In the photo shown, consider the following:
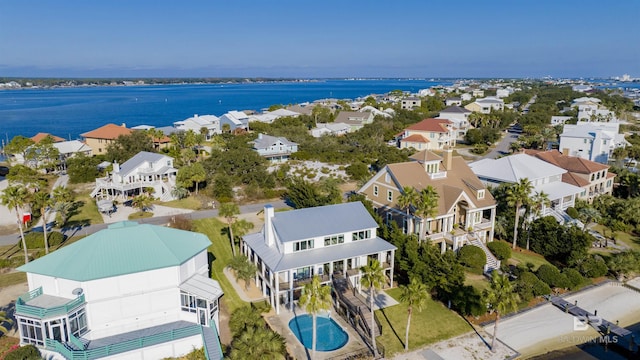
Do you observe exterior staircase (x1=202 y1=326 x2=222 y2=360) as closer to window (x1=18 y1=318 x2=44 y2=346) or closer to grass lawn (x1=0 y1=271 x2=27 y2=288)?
window (x1=18 y1=318 x2=44 y2=346)

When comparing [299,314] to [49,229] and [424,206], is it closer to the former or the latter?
[424,206]

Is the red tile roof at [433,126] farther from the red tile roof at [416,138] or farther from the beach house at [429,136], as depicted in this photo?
the red tile roof at [416,138]

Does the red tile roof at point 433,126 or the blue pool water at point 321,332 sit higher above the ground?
the red tile roof at point 433,126

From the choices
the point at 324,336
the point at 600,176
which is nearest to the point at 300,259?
the point at 324,336

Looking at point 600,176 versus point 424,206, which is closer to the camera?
point 424,206

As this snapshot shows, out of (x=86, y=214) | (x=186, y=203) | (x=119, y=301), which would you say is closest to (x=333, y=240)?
(x=119, y=301)

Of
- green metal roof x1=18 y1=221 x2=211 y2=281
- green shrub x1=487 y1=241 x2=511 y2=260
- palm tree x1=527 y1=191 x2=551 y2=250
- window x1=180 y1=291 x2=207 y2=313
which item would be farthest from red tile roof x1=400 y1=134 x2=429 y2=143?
window x1=180 y1=291 x2=207 y2=313

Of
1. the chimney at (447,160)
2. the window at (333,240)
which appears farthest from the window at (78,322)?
the chimney at (447,160)
